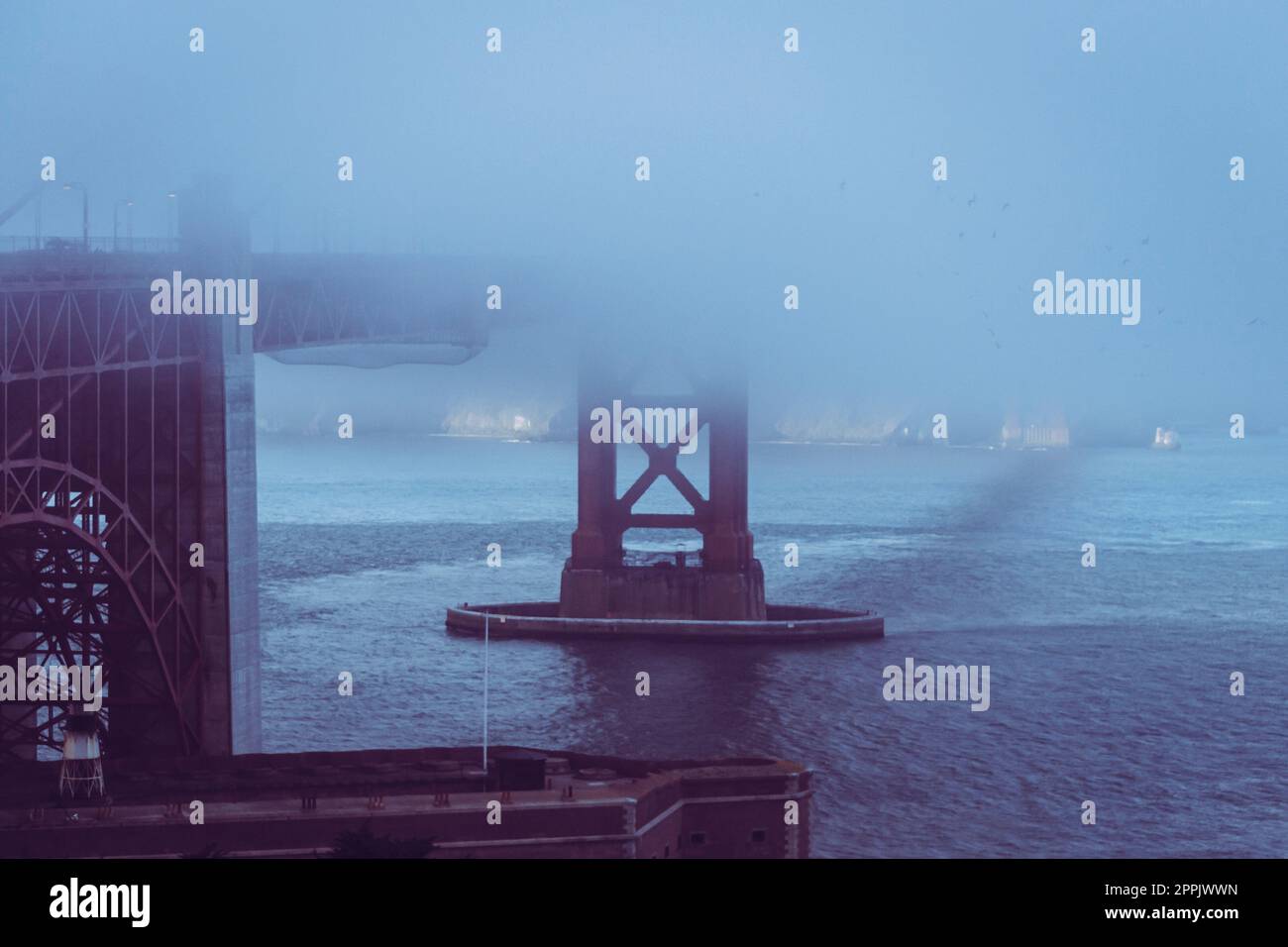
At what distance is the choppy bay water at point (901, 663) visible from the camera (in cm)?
3453

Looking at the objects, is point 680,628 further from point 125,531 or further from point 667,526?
point 125,531

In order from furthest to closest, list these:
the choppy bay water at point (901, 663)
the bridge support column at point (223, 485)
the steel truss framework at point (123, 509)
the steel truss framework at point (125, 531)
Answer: the choppy bay water at point (901, 663), the bridge support column at point (223, 485), the steel truss framework at point (125, 531), the steel truss framework at point (123, 509)

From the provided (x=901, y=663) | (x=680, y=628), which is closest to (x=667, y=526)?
(x=680, y=628)

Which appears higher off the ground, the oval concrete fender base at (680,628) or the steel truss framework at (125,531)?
the steel truss framework at (125,531)

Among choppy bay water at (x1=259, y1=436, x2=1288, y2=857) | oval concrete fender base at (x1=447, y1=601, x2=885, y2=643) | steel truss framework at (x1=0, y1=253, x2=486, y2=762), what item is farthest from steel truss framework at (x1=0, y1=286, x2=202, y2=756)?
oval concrete fender base at (x1=447, y1=601, x2=885, y2=643)

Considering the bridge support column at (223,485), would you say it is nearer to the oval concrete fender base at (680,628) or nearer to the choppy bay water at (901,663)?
the choppy bay water at (901,663)

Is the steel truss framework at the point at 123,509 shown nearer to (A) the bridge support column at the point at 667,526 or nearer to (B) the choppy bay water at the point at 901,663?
(B) the choppy bay water at the point at 901,663

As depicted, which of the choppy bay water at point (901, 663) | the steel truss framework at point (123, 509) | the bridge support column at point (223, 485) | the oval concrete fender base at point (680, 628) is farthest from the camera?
the oval concrete fender base at point (680, 628)

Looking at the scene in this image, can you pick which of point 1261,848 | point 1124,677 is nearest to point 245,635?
point 1261,848

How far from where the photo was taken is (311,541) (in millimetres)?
97062

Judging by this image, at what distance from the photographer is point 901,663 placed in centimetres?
5378

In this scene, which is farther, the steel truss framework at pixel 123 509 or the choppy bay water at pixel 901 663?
the choppy bay water at pixel 901 663

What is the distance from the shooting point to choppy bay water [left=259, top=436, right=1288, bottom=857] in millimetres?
34531

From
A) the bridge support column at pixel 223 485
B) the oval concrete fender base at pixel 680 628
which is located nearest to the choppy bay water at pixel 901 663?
the oval concrete fender base at pixel 680 628
